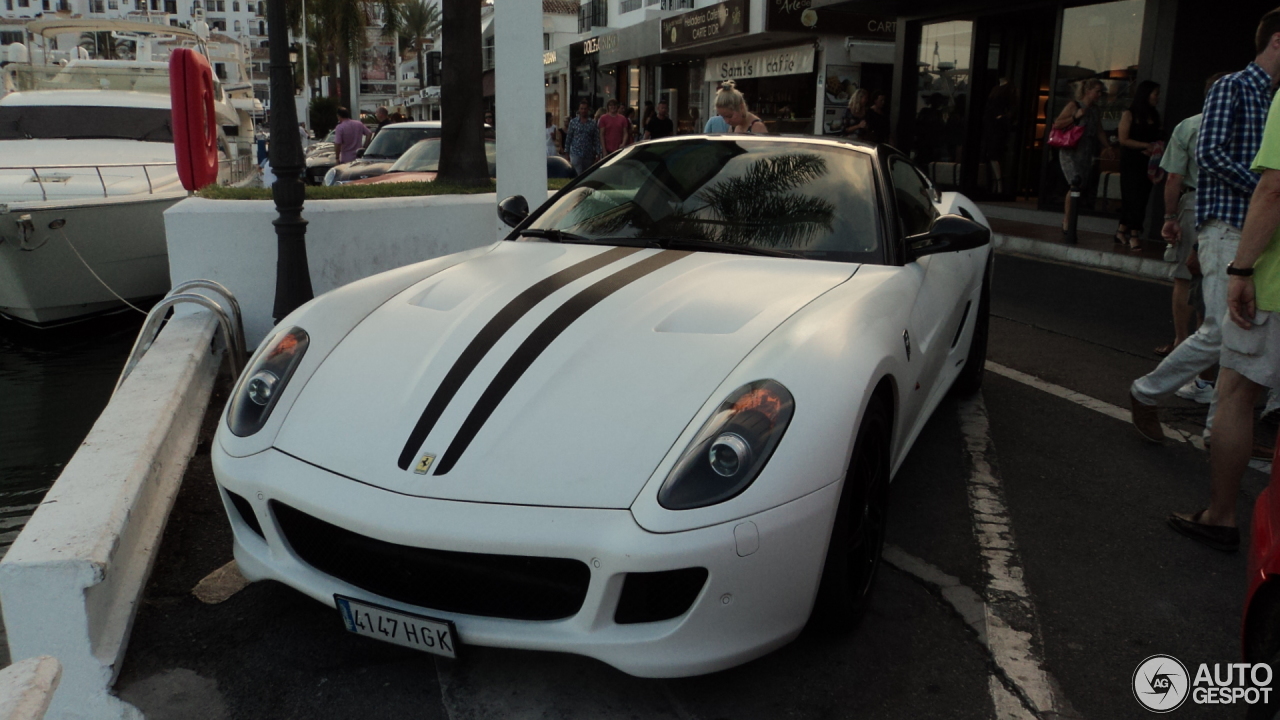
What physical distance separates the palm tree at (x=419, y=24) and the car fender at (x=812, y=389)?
74462 millimetres

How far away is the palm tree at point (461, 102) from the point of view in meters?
8.83

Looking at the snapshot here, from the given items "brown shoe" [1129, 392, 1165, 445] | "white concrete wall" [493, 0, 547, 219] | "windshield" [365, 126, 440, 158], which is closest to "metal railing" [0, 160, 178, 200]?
"white concrete wall" [493, 0, 547, 219]

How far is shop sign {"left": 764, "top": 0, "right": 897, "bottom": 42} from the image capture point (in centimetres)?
2088

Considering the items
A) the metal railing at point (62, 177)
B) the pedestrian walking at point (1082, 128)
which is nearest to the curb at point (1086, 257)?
the pedestrian walking at point (1082, 128)

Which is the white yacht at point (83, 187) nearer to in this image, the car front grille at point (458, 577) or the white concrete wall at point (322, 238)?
the white concrete wall at point (322, 238)

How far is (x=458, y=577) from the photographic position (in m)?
2.29

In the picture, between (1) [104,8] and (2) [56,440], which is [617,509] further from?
(1) [104,8]

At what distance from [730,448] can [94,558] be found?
164cm

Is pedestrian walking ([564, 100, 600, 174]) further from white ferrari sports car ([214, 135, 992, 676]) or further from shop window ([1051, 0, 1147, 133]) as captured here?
white ferrari sports car ([214, 135, 992, 676])

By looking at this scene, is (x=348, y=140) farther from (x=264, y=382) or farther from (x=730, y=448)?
(x=730, y=448)

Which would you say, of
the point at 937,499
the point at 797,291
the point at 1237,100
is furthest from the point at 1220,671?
the point at 1237,100

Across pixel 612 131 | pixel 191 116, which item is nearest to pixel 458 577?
pixel 191 116

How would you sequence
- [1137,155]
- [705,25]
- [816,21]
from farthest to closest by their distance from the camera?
[705,25] → [816,21] → [1137,155]

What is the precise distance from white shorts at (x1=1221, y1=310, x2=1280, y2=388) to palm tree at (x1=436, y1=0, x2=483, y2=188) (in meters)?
6.67
